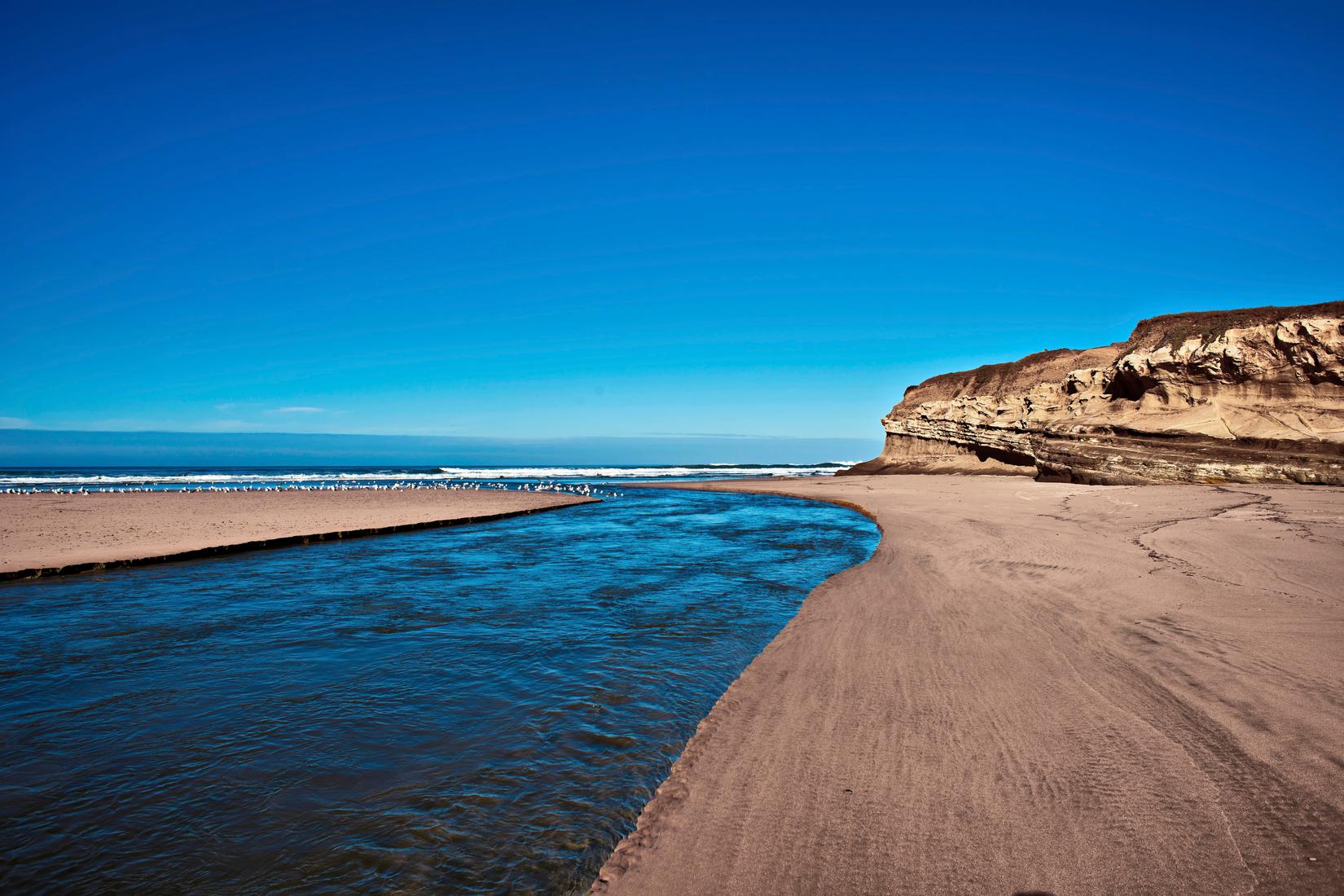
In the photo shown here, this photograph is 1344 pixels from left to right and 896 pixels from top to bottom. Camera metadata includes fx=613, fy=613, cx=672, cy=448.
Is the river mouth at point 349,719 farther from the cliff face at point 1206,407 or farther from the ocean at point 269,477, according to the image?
the ocean at point 269,477

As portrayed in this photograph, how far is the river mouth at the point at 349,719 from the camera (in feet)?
11.3

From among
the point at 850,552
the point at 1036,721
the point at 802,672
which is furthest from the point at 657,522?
the point at 1036,721

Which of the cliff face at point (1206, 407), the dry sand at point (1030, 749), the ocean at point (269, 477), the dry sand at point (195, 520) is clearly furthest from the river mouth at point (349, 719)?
the ocean at point (269, 477)

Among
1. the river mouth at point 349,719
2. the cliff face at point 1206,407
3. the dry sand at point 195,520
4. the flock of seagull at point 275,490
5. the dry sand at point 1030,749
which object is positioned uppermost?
the cliff face at point 1206,407

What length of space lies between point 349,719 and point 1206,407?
30.9 metres

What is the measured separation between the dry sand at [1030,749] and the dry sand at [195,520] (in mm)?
14146

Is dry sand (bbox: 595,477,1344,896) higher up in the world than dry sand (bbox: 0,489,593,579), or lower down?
lower down

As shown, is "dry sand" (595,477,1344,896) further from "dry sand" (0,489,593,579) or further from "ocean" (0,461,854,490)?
"ocean" (0,461,854,490)

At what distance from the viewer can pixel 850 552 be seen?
48.8 feet

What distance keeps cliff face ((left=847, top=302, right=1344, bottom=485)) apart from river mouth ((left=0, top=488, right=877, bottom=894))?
19.9 metres

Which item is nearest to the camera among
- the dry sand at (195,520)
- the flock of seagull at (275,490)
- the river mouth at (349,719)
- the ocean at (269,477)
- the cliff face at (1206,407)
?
the river mouth at (349,719)

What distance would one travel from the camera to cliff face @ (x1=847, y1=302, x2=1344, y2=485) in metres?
21.3

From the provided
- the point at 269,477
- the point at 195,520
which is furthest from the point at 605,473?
the point at 195,520

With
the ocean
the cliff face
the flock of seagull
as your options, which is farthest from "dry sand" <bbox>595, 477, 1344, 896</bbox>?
the ocean
